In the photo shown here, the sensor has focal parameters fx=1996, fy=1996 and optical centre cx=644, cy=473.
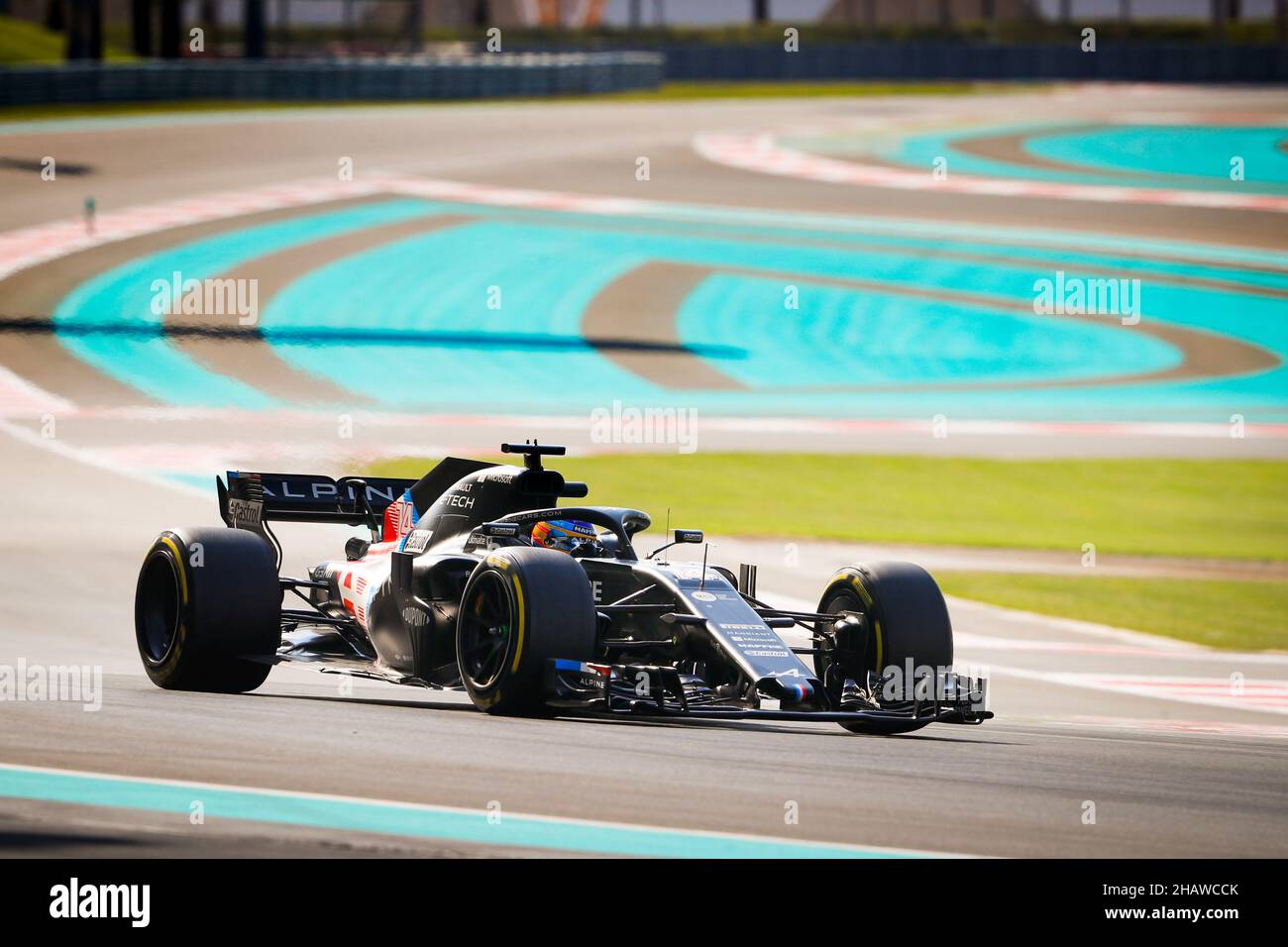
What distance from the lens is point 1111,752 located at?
964cm

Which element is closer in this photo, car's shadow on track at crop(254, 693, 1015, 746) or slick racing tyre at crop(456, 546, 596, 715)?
slick racing tyre at crop(456, 546, 596, 715)

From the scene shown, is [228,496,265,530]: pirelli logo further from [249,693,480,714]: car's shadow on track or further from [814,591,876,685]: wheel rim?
[814,591,876,685]: wheel rim

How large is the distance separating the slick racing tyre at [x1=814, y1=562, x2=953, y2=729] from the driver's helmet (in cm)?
129

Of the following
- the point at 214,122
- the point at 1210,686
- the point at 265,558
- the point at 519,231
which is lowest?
the point at 1210,686

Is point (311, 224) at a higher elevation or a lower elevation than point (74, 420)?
higher

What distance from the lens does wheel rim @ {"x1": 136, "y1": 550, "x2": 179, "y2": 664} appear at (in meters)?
11.2

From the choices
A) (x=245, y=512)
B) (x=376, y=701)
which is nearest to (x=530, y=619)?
(x=376, y=701)

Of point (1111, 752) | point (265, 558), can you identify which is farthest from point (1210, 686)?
point (265, 558)

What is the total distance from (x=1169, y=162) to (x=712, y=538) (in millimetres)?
31955

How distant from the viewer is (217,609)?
10797mm

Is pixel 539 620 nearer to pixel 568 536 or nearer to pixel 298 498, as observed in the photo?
pixel 568 536
